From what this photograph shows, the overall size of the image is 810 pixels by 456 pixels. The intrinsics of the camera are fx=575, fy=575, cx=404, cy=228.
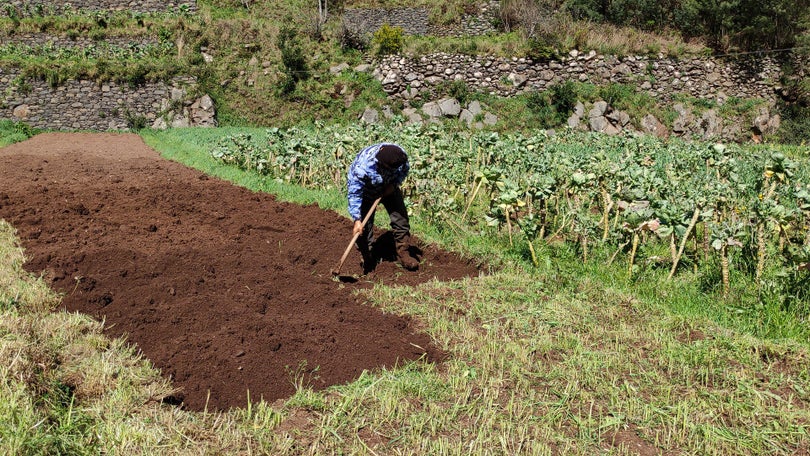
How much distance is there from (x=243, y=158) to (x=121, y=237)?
6.50 metres

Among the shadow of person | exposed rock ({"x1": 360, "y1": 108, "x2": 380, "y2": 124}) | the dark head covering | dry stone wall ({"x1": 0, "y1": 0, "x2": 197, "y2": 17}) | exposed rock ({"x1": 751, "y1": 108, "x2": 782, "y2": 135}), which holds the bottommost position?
exposed rock ({"x1": 751, "y1": 108, "x2": 782, "y2": 135})

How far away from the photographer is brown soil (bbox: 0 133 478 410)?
168 inches

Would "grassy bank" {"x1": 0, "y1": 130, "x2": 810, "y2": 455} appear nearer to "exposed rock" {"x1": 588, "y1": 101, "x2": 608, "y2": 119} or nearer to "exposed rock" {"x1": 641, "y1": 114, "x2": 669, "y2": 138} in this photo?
"exposed rock" {"x1": 588, "y1": 101, "x2": 608, "y2": 119}

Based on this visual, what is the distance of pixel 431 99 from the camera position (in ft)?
84.4

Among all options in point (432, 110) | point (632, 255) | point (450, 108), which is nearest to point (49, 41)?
point (432, 110)

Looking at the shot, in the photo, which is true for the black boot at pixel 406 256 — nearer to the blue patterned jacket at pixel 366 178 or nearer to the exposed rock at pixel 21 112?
the blue patterned jacket at pixel 366 178

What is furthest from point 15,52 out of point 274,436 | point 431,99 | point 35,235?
point 274,436

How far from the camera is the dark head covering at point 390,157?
19.4ft

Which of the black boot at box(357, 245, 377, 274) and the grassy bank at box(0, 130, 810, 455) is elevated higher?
the grassy bank at box(0, 130, 810, 455)

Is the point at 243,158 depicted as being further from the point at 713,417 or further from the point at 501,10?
the point at 501,10

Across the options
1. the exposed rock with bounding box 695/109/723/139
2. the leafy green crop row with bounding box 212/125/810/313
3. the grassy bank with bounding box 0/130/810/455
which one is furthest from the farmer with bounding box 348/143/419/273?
the exposed rock with bounding box 695/109/723/139

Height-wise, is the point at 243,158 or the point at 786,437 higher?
the point at 786,437

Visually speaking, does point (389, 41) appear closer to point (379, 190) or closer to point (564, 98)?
point (564, 98)

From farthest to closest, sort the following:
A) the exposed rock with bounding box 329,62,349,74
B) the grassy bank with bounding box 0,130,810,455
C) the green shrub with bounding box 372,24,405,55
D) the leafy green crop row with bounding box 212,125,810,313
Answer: the exposed rock with bounding box 329,62,349,74 < the green shrub with bounding box 372,24,405,55 < the leafy green crop row with bounding box 212,125,810,313 < the grassy bank with bounding box 0,130,810,455
